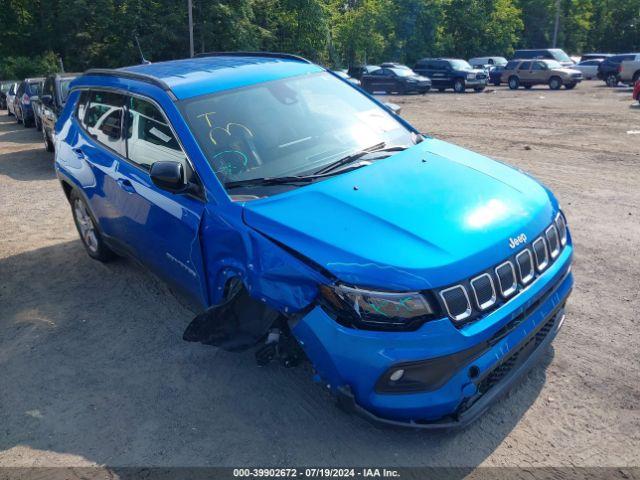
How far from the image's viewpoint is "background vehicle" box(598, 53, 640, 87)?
30.3 m

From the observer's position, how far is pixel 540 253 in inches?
132

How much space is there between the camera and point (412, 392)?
2848 mm

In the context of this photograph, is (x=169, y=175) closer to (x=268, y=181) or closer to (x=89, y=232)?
(x=268, y=181)

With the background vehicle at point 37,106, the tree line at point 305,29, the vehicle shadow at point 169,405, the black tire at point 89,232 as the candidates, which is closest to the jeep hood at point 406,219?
the vehicle shadow at point 169,405

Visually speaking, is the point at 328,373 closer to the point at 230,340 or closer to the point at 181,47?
the point at 230,340

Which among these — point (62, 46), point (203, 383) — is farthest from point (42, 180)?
point (62, 46)

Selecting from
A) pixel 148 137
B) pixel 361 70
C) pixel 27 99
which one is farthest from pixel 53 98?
pixel 361 70

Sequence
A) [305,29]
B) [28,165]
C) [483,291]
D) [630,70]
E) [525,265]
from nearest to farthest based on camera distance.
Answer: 1. [483,291]
2. [525,265]
3. [28,165]
4. [630,70]
5. [305,29]

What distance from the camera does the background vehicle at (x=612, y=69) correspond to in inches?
1194

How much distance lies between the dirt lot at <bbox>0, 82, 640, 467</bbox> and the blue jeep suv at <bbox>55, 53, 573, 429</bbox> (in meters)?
0.34

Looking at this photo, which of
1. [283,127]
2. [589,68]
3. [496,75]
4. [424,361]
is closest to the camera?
[424,361]

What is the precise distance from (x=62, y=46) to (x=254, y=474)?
4141 centimetres

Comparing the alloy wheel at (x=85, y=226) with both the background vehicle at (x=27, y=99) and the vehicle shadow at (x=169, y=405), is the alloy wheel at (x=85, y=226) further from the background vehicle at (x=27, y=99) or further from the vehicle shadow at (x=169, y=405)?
the background vehicle at (x=27, y=99)

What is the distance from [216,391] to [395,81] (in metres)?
27.8
